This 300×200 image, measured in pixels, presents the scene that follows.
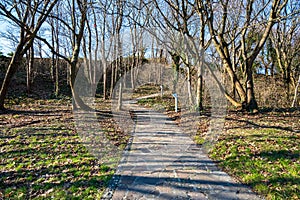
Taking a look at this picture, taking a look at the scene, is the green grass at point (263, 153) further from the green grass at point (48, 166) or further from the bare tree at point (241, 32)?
the green grass at point (48, 166)

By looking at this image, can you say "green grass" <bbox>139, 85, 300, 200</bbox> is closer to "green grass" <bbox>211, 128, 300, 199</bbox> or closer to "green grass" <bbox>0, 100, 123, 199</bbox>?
"green grass" <bbox>211, 128, 300, 199</bbox>

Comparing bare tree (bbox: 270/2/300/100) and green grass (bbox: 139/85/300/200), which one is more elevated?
bare tree (bbox: 270/2/300/100)

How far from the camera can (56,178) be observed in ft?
11.7

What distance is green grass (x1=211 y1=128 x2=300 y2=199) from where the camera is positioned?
10.2 feet

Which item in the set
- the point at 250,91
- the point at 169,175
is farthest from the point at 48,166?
the point at 250,91

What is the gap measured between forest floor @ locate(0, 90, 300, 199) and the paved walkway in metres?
0.24

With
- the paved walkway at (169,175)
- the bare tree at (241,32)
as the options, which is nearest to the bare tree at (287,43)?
the bare tree at (241,32)

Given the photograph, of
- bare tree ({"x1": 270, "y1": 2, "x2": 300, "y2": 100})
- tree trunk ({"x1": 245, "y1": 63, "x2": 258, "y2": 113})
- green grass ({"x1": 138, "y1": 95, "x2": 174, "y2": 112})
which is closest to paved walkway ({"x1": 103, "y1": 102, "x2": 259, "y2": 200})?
tree trunk ({"x1": 245, "y1": 63, "x2": 258, "y2": 113})

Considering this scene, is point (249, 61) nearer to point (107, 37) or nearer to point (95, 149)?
point (95, 149)

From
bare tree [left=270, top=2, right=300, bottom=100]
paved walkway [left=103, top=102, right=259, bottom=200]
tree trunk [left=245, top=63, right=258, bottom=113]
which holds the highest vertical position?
bare tree [left=270, top=2, right=300, bottom=100]

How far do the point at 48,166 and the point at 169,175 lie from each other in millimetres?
2541

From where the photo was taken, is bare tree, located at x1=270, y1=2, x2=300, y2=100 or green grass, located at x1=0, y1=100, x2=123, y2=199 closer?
green grass, located at x1=0, y1=100, x2=123, y2=199

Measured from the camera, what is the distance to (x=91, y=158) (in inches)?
170

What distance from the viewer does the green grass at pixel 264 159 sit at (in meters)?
3.10
